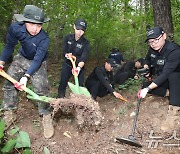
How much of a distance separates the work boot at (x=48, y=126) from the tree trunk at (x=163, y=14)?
306 centimetres

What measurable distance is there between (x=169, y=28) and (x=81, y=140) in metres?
3.17

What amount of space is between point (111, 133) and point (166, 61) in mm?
1394

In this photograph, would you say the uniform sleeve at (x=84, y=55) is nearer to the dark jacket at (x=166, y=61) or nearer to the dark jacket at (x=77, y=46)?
the dark jacket at (x=77, y=46)

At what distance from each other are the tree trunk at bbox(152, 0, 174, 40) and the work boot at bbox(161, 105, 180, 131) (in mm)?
2034

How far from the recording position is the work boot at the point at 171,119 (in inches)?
163

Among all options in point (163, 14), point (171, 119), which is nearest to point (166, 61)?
point (171, 119)

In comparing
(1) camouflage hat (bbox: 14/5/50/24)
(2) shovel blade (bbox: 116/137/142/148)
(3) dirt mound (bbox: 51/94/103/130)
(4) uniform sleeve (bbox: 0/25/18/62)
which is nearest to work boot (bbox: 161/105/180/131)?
(2) shovel blade (bbox: 116/137/142/148)

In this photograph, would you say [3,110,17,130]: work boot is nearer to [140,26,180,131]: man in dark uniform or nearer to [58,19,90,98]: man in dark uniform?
[58,19,90,98]: man in dark uniform

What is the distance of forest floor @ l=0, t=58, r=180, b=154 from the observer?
3826mm

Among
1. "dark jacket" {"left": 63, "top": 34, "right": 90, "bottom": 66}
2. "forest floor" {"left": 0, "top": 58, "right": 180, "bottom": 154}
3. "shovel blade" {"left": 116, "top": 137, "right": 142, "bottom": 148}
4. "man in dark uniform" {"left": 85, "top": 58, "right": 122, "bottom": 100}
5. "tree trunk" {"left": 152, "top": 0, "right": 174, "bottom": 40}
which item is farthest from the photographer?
"tree trunk" {"left": 152, "top": 0, "right": 174, "bottom": 40}

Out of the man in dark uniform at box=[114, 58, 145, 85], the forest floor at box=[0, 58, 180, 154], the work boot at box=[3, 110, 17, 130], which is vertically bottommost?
the forest floor at box=[0, 58, 180, 154]

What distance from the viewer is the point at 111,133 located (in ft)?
13.8

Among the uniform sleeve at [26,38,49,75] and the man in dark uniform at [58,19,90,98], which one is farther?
the man in dark uniform at [58,19,90,98]

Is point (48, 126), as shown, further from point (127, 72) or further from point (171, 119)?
point (127, 72)
